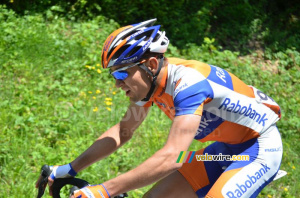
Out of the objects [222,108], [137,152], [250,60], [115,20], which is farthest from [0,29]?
[222,108]

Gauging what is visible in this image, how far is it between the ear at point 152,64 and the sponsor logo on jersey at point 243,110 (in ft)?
1.79

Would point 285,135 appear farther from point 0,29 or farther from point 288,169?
point 0,29

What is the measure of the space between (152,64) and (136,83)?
0.18 m

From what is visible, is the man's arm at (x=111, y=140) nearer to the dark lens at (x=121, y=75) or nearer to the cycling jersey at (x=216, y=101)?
the cycling jersey at (x=216, y=101)

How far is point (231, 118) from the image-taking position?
116 inches

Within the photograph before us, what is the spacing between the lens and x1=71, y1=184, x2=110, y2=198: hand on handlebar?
2.31 meters

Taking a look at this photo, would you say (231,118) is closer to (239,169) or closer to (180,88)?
(239,169)

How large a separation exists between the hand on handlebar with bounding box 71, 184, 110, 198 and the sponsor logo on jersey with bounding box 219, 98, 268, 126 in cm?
104

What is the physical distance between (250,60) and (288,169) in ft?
10.4

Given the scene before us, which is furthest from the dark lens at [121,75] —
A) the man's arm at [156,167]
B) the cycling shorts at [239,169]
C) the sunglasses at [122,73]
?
the cycling shorts at [239,169]

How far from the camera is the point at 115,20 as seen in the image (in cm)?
817

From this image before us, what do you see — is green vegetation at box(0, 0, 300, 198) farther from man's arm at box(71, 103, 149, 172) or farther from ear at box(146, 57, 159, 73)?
ear at box(146, 57, 159, 73)

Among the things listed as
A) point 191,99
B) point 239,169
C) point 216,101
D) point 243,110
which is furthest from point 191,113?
point 239,169

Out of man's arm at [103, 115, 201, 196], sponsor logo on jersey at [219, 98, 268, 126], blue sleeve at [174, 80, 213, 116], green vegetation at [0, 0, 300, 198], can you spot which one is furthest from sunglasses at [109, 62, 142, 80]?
green vegetation at [0, 0, 300, 198]
